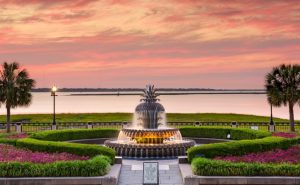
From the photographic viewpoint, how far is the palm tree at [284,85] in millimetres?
39781

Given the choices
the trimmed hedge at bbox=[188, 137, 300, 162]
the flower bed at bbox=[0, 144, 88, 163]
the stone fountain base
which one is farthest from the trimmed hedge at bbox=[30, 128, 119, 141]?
the trimmed hedge at bbox=[188, 137, 300, 162]

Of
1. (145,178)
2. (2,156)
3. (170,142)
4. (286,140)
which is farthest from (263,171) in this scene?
(2,156)

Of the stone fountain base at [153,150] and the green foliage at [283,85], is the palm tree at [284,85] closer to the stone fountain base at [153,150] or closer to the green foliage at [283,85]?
the green foliage at [283,85]

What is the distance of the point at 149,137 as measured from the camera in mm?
26375

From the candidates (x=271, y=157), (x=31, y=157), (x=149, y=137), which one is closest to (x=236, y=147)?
(x=271, y=157)

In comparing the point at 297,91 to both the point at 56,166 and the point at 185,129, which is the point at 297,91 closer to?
the point at 185,129

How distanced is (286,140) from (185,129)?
10893 millimetres

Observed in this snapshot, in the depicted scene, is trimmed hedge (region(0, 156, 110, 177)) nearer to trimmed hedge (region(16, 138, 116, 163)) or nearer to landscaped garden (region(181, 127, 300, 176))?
trimmed hedge (region(16, 138, 116, 163))

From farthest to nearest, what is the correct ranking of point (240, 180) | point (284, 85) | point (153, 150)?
point (284, 85), point (153, 150), point (240, 180)

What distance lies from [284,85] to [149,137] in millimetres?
18977

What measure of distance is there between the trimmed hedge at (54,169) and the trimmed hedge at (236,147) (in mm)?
5349

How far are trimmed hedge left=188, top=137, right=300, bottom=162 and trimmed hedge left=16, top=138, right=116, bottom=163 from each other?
3.99 m

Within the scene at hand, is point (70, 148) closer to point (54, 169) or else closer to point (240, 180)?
point (54, 169)

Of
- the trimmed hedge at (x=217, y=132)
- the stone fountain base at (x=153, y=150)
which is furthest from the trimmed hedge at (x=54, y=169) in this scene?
the trimmed hedge at (x=217, y=132)
